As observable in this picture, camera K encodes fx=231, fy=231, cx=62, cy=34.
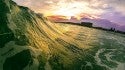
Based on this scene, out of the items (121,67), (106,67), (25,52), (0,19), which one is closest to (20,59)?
(25,52)

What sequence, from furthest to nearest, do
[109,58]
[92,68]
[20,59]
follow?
[109,58] < [92,68] < [20,59]

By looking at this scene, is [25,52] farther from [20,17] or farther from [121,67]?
[121,67]

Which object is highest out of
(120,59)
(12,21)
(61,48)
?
(12,21)

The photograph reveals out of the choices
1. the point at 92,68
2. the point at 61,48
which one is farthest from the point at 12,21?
the point at 92,68

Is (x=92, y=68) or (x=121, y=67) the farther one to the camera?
(x=121, y=67)

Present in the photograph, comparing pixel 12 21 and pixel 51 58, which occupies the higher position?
pixel 12 21

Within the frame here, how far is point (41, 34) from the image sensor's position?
29.0 m

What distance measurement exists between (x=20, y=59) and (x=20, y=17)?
8132 mm

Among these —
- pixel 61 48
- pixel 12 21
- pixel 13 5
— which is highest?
pixel 13 5

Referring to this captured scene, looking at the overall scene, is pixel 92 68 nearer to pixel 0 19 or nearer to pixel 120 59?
pixel 120 59

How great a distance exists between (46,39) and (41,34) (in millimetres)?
1123

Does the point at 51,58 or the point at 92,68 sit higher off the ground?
the point at 51,58

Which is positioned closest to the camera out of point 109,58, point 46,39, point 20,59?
point 20,59

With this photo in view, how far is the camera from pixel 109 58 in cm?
3250
